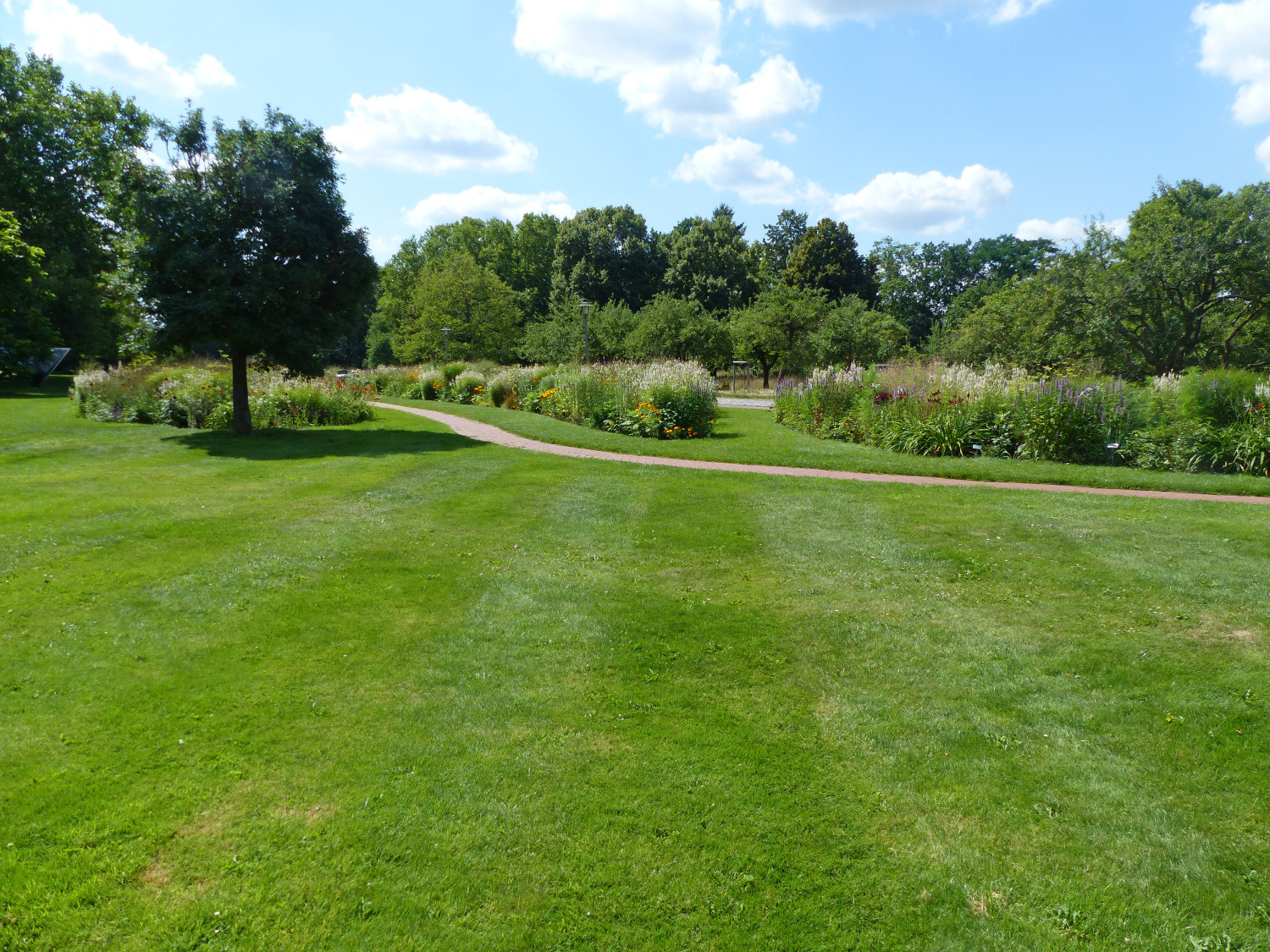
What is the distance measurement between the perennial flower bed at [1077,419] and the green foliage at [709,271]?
124 feet

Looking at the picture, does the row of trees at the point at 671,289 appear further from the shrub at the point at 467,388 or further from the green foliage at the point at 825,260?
the shrub at the point at 467,388

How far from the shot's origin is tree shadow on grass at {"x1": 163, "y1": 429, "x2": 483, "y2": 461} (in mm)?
13570

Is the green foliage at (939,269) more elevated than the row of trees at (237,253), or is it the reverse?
the green foliage at (939,269)

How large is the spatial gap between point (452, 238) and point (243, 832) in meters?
69.1

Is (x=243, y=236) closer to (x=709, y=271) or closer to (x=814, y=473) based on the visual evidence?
(x=814, y=473)

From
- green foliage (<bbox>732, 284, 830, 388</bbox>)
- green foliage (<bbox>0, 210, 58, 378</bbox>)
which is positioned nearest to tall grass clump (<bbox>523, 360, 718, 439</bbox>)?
green foliage (<bbox>0, 210, 58, 378</bbox>)

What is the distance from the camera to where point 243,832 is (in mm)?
3096

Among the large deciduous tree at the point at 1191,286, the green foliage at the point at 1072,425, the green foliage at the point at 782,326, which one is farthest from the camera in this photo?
the green foliage at the point at 782,326

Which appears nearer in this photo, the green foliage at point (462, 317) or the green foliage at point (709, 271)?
the green foliage at point (462, 317)

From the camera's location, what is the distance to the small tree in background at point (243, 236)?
14.2 meters

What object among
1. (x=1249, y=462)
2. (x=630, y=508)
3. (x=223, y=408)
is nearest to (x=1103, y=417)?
(x=1249, y=462)

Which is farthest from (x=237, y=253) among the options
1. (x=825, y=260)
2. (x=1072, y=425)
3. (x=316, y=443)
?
(x=825, y=260)

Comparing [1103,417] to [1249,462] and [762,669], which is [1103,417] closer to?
[1249,462]

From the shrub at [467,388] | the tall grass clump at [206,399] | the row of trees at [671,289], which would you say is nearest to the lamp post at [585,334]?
the row of trees at [671,289]
